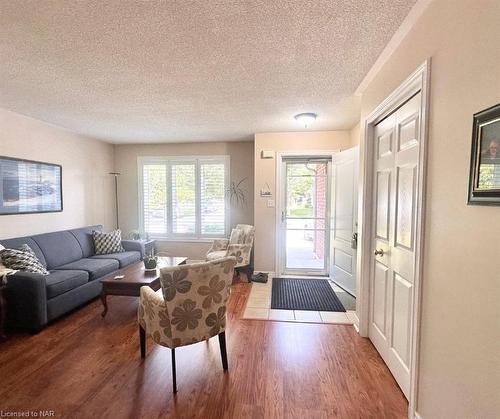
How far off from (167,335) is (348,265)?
2.59 metres

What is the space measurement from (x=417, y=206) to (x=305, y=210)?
2947 mm

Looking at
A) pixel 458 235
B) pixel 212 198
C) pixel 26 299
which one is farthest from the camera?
pixel 212 198

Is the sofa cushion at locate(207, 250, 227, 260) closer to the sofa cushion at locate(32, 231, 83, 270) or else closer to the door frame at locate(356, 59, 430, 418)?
the sofa cushion at locate(32, 231, 83, 270)

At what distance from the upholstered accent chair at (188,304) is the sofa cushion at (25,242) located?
2.20 meters

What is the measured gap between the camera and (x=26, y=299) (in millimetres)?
2521

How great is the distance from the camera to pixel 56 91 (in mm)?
2646

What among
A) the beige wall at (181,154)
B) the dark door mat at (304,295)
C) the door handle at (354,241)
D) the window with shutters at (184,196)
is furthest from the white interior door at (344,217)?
the window with shutters at (184,196)

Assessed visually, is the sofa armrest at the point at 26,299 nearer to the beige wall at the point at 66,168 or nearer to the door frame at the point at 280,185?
the beige wall at the point at 66,168

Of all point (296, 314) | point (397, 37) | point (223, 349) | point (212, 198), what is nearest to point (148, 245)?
point (212, 198)

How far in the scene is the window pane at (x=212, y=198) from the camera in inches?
201

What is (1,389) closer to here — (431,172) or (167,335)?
(167,335)

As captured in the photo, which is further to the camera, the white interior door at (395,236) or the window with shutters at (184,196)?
the window with shutters at (184,196)

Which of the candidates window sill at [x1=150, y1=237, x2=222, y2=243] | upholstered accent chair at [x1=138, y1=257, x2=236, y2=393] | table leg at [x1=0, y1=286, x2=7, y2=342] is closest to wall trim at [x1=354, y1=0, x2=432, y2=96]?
upholstered accent chair at [x1=138, y1=257, x2=236, y2=393]

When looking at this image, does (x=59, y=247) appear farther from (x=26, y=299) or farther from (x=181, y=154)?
(x=181, y=154)
